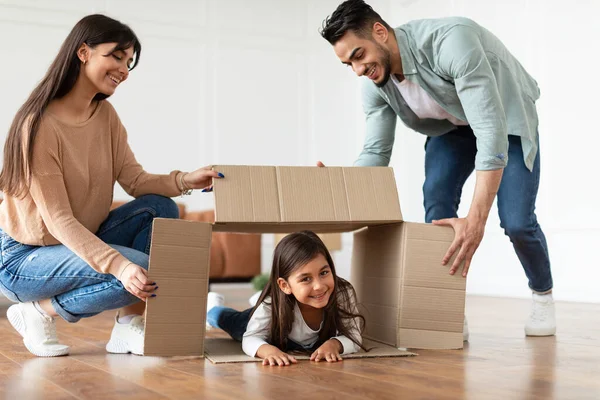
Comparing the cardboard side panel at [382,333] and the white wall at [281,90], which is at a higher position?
the white wall at [281,90]

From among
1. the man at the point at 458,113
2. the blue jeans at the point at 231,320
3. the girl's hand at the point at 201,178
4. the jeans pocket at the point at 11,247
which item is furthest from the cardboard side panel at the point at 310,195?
the jeans pocket at the point at 11,247

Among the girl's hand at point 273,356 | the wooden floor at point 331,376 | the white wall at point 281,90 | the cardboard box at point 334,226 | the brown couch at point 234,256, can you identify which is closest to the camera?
the wooden floor at point 331,376

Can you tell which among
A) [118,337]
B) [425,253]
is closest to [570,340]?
[425,253]

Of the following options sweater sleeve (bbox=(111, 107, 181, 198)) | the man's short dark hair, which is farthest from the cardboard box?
the man's short dark hair

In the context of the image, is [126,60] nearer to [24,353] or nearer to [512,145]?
[24,353]

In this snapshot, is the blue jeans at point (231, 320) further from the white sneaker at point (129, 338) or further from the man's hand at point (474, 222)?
the man's hand at point (474, 222)

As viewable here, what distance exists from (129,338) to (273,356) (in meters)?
0.47

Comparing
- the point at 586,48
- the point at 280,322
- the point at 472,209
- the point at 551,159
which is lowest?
the point at 280,322

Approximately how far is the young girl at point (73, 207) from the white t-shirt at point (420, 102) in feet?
2.06

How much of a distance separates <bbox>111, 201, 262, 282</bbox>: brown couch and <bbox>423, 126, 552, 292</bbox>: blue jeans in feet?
8.16

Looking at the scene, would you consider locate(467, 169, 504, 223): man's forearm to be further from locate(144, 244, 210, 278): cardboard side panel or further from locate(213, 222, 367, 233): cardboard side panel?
locate(144, 244, 210, 278): cardboard side panel

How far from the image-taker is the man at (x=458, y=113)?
78.1 inches

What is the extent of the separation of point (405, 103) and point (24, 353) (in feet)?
4.35

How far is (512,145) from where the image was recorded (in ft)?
7.27
